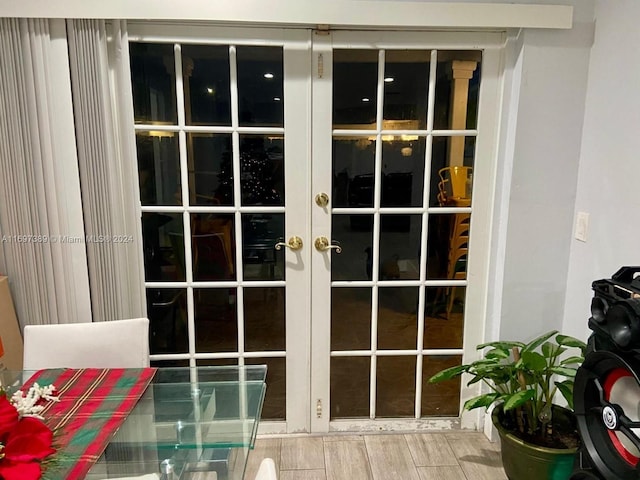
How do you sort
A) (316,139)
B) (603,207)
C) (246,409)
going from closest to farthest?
1. (246,409)
2. (603,207)
3. (316,139)

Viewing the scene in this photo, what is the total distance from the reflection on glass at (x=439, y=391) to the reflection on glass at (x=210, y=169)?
1404 mm

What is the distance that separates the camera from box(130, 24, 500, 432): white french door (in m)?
2.13

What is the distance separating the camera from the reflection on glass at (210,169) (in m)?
2.18

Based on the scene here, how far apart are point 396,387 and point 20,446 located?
6.13 feet

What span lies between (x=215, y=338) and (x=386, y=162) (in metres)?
1.29

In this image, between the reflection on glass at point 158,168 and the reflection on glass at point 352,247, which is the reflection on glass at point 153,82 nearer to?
the reflection on glass at point 158,168

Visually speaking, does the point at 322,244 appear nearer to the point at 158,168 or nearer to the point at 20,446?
the point at 158,168

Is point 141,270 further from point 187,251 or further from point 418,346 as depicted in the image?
point 418,346

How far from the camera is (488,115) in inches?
86.7

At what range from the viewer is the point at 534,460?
1846 millimetres

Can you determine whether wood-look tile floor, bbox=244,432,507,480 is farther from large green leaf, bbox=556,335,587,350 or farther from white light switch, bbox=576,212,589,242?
white light switch, bbox=576,212,589,242

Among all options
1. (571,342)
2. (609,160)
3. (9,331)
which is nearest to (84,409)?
(9,331)

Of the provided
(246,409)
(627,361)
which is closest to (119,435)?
(246,409)

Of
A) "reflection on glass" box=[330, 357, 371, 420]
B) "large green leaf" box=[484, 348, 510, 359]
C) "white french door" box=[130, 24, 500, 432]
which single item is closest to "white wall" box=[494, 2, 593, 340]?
"white french door" box=[130, 24, 500, 432]
